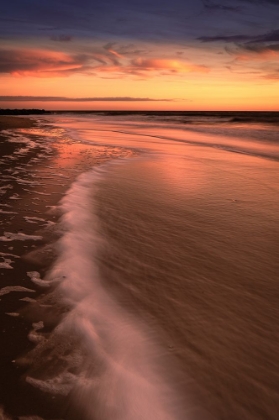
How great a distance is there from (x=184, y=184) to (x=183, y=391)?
519 cm

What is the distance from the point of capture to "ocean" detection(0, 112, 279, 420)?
1878mm

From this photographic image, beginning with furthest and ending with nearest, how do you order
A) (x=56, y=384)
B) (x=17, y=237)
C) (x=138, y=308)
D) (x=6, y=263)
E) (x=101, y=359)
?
(x=17, y=237) < (x=6, y=263) < (x=138, y=308) < (x=101, y=359) < (x=56, y=384)

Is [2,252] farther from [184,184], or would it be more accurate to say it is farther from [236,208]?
[184,184]

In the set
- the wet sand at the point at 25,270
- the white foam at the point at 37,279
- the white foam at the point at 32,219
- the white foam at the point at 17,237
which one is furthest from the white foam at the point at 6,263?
the white foam at the point at 32,219

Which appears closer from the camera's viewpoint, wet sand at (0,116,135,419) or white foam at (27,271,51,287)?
wet sand at (0,116,135,419)

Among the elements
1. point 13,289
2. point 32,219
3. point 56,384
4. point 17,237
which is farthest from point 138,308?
point 32,219

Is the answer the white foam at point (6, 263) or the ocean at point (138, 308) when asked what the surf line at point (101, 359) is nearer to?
the ocean at point (138, 308)

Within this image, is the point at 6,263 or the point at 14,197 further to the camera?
the point at 14,197

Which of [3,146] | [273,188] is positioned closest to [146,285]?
[273,188]

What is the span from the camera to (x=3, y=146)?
37.1 feet

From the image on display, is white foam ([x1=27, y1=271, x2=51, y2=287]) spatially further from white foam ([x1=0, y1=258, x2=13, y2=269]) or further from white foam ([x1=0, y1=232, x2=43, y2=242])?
white foam ([x1=0, y1=232, x2=43, y2=242])

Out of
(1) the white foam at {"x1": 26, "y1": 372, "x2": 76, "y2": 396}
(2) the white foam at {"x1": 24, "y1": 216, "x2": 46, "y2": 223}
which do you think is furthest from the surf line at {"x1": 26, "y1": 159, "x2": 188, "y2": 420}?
(2) the white foam at {"x1": 24, "y1": 216, "x2": 46, "y2": 223}

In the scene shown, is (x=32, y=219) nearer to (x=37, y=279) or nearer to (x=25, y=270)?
(x=25, y=270)

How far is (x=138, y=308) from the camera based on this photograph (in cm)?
267
